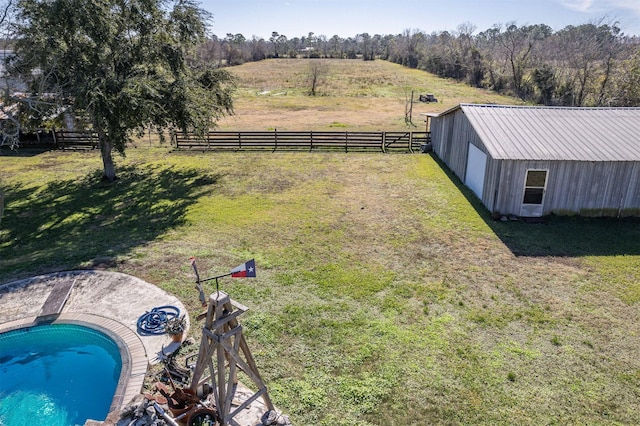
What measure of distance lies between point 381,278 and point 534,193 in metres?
7.07

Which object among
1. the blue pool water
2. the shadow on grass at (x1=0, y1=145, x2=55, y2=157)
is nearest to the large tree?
the blue pool water

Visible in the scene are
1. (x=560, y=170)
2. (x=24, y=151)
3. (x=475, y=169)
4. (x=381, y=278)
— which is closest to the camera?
(x=381, y=278)

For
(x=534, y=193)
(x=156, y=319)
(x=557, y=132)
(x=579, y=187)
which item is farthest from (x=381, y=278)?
(x=557, y=132)

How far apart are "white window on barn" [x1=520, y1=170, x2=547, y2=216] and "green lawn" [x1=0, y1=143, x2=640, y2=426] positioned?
2.82 feet

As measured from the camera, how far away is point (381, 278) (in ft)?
34.5

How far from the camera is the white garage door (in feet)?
50.4

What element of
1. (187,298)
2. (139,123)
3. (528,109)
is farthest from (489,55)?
(187,298)

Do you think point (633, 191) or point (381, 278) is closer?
point (381, 278)

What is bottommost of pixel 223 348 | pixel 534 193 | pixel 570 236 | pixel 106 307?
pixel 106 307

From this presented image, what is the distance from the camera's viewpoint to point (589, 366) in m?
7.57

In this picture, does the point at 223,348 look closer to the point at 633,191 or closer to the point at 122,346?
the point at 122,346

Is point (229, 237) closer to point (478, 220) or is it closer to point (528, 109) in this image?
point (478, 220)

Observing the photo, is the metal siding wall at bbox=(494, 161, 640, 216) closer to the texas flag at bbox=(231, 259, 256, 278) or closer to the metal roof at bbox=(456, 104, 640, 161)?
the metal roof at bbox=(456, 104, 640, 161)

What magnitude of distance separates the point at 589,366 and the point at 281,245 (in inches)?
313
